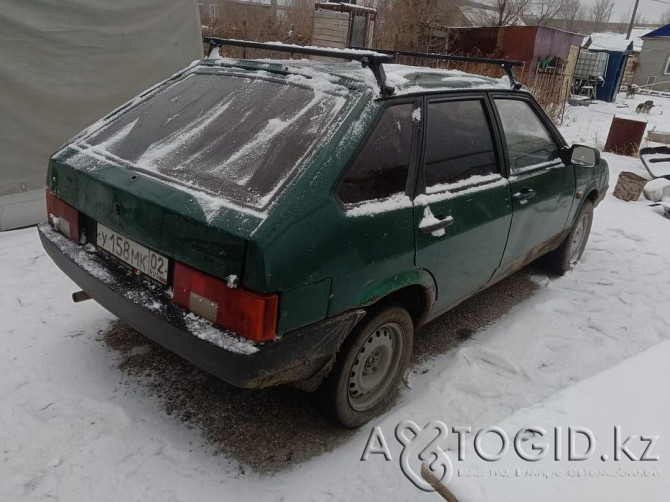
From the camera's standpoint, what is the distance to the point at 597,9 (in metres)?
78.6

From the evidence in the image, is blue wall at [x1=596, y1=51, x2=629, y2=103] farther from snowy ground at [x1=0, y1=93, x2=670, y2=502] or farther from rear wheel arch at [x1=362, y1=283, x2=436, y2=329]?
rear wheel arch at [x1=362, y1=283, x2=436, y2=329]

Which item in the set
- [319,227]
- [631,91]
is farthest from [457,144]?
[631,91]

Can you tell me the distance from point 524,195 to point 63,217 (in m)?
2.81

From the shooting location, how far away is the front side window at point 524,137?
131 inches

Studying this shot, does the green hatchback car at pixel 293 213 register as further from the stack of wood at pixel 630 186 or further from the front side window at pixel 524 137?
the stack of wood at pixel 630 186

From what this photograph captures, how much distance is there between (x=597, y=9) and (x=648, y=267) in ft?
299

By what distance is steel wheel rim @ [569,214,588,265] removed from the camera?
4656mm

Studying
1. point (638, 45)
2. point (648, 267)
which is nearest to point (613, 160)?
point (648, 267)

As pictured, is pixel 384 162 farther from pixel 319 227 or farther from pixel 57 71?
pixel 57 71

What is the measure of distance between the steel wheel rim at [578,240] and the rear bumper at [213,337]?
320 centimetres

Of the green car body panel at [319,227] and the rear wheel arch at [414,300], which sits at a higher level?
the green car body panel at [319,227]

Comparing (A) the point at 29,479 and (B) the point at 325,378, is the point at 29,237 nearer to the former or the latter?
(A) the point at 29,479

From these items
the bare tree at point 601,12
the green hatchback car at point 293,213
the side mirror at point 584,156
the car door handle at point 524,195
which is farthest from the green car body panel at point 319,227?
the bare tree at point 601,12

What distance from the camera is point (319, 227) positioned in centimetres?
204
